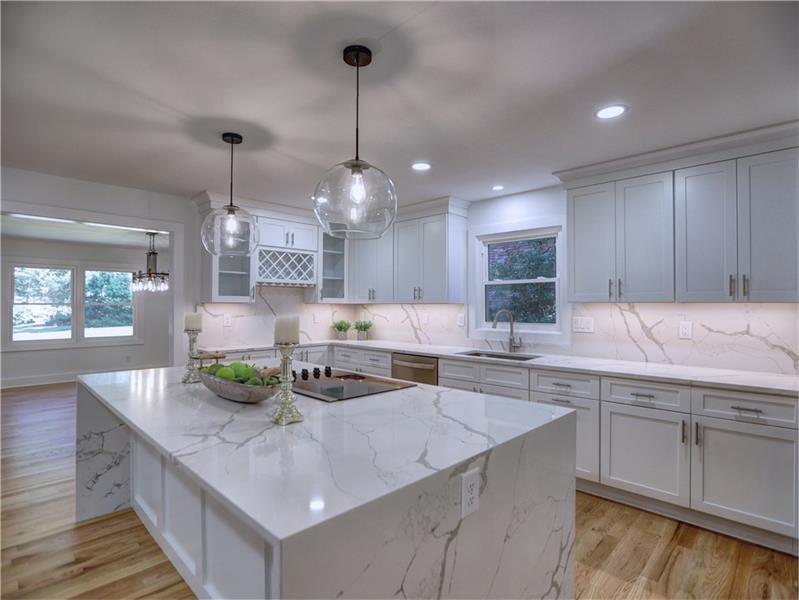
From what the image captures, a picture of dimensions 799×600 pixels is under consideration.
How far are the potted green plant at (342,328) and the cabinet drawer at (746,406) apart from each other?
3587 mm

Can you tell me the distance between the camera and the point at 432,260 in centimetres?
434

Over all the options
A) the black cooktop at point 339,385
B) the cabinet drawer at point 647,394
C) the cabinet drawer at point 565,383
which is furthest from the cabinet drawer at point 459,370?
the black cooktop at point 339,385

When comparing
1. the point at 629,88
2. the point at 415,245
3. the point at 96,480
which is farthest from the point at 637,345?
the point at 96,480

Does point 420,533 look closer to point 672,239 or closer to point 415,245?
point 672,239

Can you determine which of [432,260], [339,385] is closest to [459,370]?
[432,260]

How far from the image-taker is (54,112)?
7.61 feet

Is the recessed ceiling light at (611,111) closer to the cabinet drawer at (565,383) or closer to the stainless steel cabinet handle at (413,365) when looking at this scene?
the cabinet drawer at (565,383)

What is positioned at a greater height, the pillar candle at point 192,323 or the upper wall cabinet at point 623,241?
the upper wall cabinet at point 623,241

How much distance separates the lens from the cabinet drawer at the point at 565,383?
2.94 meters

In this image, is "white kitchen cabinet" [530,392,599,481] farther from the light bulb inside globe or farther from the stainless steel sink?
the light bulb inside globe

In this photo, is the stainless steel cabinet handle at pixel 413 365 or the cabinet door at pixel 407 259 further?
the cabinet door at pixel 407 259

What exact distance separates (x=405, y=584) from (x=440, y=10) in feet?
5.92

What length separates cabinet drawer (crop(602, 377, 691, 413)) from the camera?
2.58m

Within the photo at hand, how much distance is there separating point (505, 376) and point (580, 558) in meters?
1.36
